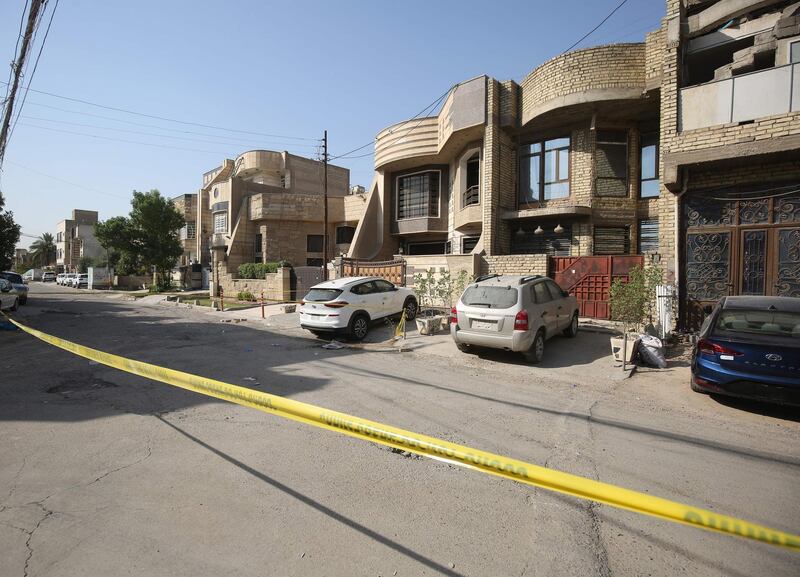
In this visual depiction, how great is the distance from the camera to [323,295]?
10.7m

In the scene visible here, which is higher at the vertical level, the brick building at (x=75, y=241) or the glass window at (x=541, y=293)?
the brick building at (x=75, y=241)

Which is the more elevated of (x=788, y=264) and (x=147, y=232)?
(x=147, y=232)

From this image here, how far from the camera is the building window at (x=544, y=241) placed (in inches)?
629

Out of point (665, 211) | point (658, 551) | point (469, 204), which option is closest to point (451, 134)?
point (469, 204)

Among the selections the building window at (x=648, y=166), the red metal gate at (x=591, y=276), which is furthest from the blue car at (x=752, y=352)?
the building window at (x=648, y=166)

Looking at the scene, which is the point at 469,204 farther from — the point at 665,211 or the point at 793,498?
the point at 793,498

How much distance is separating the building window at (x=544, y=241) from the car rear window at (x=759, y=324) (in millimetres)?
9984

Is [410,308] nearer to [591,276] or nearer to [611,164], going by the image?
[591,276]

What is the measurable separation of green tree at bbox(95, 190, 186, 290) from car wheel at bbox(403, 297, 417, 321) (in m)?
30.0

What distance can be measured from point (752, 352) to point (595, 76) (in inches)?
472

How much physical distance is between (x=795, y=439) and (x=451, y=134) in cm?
1517

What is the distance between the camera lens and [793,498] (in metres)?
3.21

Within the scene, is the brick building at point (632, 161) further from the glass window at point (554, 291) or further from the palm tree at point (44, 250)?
the palm tree at point (44, 250)

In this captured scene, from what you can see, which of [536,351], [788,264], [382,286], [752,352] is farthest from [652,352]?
[382,286]
